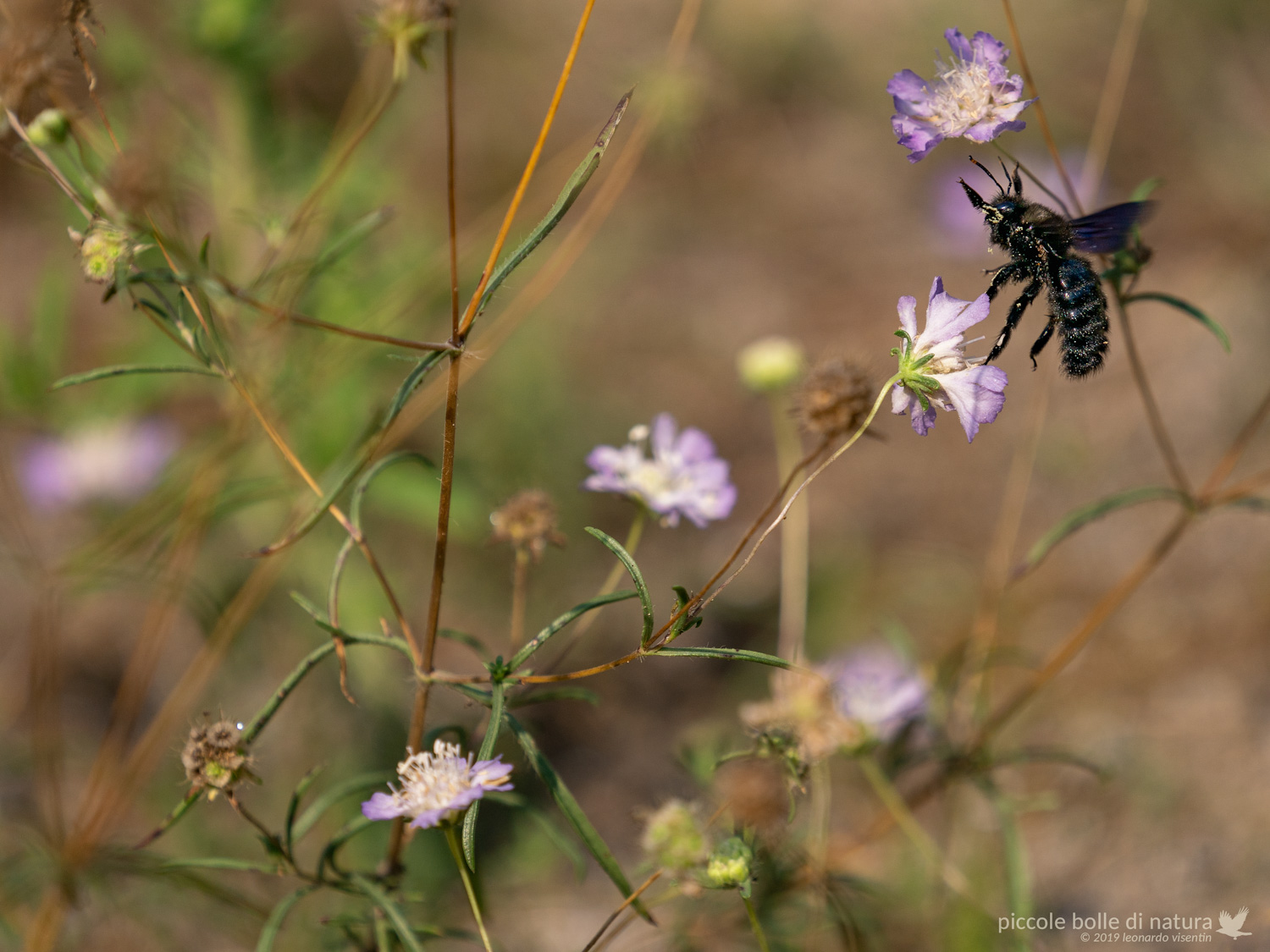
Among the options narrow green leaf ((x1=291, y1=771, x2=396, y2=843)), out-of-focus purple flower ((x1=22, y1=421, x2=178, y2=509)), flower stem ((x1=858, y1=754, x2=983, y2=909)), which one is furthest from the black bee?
out-of-focus purple flower ((x1=22, y1=421, x2=178, y2=509))

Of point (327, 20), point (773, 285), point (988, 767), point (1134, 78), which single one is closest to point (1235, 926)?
point (988, 767)

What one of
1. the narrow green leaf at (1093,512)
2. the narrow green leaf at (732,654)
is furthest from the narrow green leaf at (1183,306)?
the narrow green leaf at (732,654)

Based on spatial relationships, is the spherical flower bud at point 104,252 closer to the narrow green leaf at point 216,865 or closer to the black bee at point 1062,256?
the narrow green leaf at point 216,865

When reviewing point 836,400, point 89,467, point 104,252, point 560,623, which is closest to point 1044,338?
point 836,400

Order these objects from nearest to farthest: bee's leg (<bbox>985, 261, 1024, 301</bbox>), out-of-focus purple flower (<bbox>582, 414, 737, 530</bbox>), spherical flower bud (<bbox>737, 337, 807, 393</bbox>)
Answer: bee's leg (<bbox>985, 261, 1024, 301</bbox>)
out-of-focus purple flower (<bbox>582, 414, 737, 530</bbox>)
spherical flower bud (<bbox>737, 337, 807, 393</bbox>)

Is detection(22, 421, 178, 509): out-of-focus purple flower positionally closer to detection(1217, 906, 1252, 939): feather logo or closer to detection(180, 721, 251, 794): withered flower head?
detection(180, 721, 251, 794): withered flower head
